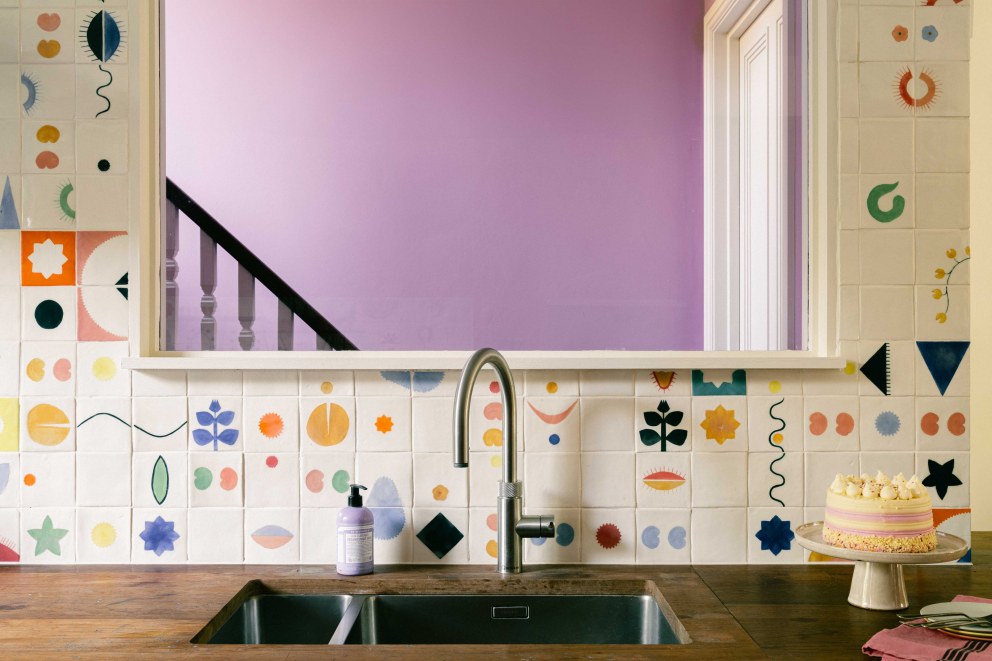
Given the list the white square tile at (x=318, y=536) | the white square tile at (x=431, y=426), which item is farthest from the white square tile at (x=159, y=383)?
the white square tile at (x=431, y=426)

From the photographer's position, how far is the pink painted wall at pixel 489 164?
5.05 feet

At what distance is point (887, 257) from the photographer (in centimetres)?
150

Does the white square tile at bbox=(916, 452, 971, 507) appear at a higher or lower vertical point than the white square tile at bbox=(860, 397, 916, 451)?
lower

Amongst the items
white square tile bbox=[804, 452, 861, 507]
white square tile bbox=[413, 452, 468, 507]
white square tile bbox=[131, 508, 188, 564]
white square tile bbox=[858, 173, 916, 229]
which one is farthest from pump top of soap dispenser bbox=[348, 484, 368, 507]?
white square tile bbox=[858, 173, 916, 229]

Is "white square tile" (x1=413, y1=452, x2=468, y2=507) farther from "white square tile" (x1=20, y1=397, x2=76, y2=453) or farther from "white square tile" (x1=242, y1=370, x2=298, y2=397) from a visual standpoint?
"white square tile" (x1=20, y1=397, x2=76, y2=453)

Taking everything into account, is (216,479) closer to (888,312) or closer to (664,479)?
(664,479)

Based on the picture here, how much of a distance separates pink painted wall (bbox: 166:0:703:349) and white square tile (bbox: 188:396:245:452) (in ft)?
0.35

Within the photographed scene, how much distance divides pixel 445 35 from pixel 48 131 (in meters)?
0.74

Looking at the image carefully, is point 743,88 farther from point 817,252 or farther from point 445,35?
point 445,35

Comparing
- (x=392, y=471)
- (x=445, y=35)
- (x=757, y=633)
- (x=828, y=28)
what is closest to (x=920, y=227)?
(x=828, y=28)

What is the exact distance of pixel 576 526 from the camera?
151cm

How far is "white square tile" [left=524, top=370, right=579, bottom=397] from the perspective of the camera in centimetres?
151

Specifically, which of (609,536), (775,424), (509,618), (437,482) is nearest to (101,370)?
(437,482)

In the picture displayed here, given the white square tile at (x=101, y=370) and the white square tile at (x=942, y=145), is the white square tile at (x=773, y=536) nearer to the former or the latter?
the white square tile at (x=942, y=145)
